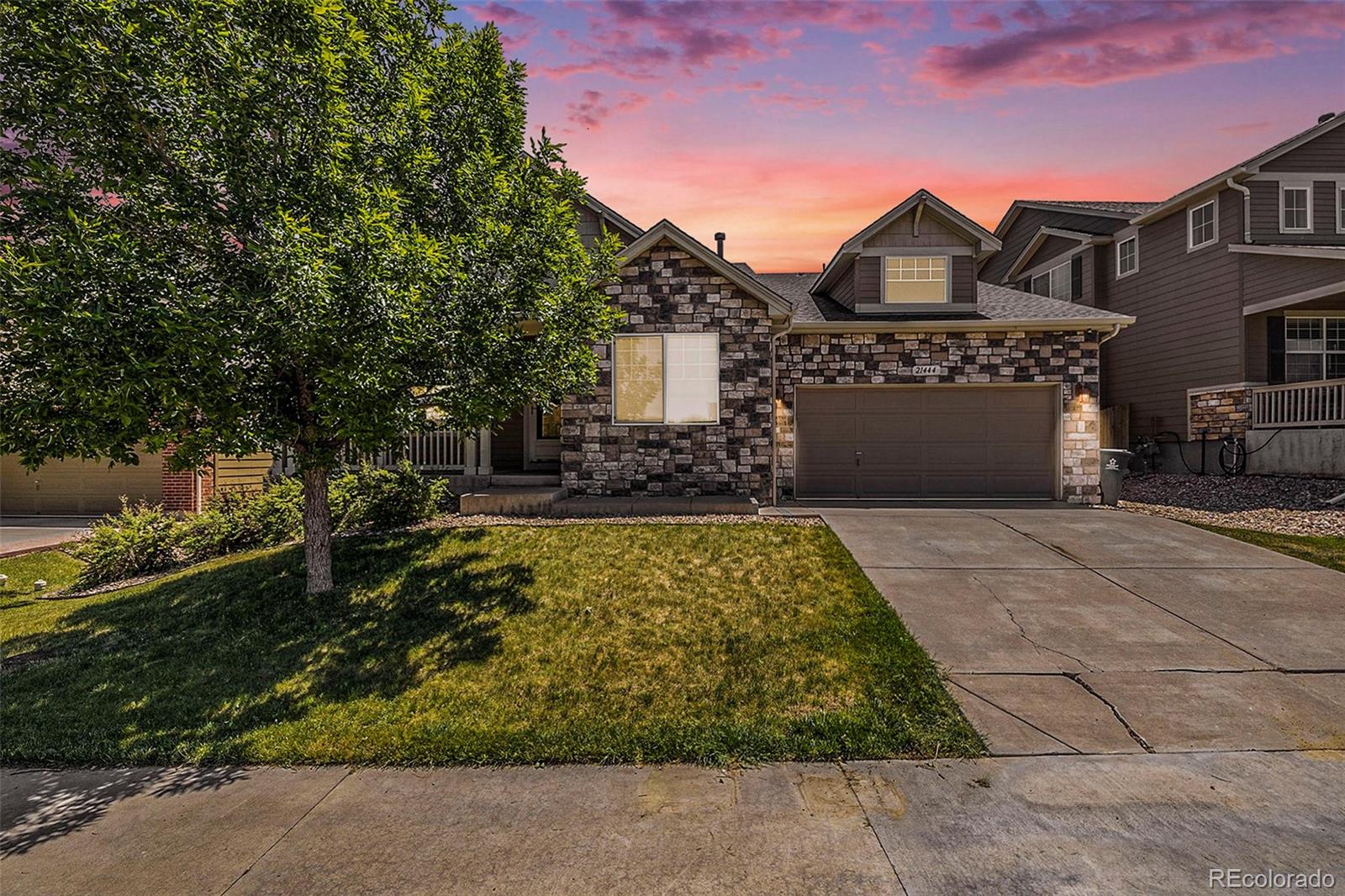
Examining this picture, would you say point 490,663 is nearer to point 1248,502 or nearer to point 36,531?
point 36,531

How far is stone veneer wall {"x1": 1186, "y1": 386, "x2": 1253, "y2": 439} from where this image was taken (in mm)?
15812

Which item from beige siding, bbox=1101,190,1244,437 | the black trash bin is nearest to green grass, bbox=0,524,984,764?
the black trash bin

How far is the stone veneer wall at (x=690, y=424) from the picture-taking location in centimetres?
1252

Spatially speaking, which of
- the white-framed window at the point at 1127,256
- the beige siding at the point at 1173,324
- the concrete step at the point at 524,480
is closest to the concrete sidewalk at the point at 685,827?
the concrete step at the point at 524,480

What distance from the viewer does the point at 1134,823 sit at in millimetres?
3799

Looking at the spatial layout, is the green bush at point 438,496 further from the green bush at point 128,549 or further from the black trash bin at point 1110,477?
the black trash bin at point 1110,477

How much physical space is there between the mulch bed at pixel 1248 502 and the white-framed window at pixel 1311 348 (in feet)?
12.7

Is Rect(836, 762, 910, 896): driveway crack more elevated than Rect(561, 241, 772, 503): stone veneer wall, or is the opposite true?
Rect(561, 241, 772, 503): stone veneer wall

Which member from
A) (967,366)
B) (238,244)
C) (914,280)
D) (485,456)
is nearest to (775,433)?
(967,366)

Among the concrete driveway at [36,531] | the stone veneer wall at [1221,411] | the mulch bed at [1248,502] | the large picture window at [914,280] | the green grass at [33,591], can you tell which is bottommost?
the green grass at [33,591]

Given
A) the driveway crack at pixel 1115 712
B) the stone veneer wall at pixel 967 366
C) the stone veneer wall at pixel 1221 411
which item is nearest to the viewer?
the driveway crack at pixel 1115 712

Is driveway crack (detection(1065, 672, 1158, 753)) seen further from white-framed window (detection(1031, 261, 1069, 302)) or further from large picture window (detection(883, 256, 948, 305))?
white-framed window (detection(1031, 261, 1069, 302))

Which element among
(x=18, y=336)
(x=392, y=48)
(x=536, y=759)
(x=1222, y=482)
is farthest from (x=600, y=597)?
(x=1222, y=482)

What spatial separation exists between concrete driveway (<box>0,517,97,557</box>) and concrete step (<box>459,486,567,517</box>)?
25.6 ft
